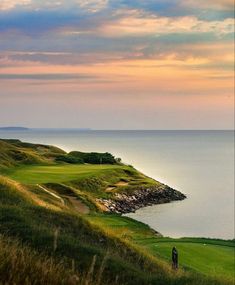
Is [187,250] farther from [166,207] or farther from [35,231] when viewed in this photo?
[166,207]

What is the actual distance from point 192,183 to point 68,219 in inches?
3988

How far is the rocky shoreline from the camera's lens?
69.3m

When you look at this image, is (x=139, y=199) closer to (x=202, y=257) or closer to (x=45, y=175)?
(x=45, y=175)

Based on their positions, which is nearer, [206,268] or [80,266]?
[80,266]

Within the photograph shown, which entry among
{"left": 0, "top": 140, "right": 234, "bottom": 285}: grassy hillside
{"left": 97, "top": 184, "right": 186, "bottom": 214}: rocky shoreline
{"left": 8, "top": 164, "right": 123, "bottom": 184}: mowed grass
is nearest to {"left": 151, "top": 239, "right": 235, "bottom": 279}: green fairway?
{"left": 0, "top": 140, "right": 234, "bottom": 285}: grassy hillside

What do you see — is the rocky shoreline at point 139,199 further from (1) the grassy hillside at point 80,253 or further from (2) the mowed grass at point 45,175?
(1) the grassy hillside at point 80,253

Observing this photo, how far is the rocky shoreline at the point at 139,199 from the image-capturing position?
6931cm

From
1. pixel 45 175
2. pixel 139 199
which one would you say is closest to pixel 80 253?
pixel 45 175

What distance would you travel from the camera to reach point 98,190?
72625 millimetres

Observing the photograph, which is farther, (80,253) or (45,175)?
(45,175)

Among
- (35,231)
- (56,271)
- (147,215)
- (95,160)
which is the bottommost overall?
(56,271)

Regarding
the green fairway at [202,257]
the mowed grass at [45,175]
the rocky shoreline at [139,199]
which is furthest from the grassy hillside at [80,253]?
the rocky shoreline at [139,199]

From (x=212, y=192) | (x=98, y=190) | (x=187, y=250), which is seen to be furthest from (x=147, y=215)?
(x=187, y=250)

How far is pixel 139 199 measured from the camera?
3088 inches
